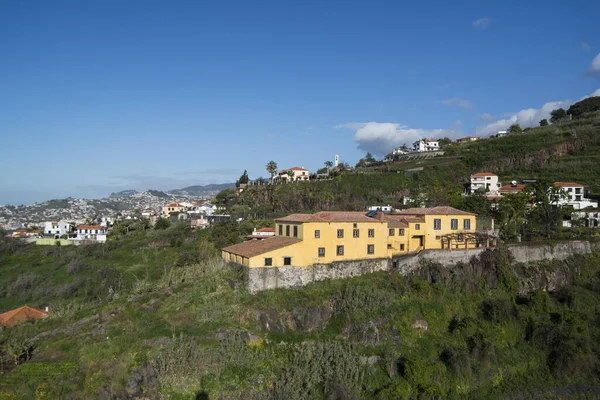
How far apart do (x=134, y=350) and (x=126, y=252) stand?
147 feet

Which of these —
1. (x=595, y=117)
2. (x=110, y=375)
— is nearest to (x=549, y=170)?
(x=595, y=117)

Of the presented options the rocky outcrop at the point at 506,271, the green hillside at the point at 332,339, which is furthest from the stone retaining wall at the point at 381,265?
the green hillside at the point at 332,339

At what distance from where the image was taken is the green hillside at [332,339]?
24.3 meters

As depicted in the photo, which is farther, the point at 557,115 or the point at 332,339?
the point at 557,115

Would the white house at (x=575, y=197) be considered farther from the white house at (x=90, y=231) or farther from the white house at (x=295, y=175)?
the white house at (x=90, y=231)

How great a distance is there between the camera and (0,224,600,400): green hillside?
2430 centimetres

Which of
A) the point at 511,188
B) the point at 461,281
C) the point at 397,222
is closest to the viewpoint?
the point at 461,281

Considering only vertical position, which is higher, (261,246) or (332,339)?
(261,246)

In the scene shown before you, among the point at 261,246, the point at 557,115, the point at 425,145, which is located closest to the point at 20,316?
the point at 261,246

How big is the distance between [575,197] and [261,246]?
54.3m

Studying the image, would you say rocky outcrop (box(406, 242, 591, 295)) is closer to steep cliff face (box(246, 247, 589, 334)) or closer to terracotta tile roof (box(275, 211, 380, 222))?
steep cliff face (box(246, 247, 589, 334))

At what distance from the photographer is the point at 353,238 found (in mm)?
35594

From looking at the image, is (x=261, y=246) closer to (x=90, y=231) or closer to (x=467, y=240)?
(x=467, y=240)

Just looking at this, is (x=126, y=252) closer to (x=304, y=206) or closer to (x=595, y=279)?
(x=304, y=206)
